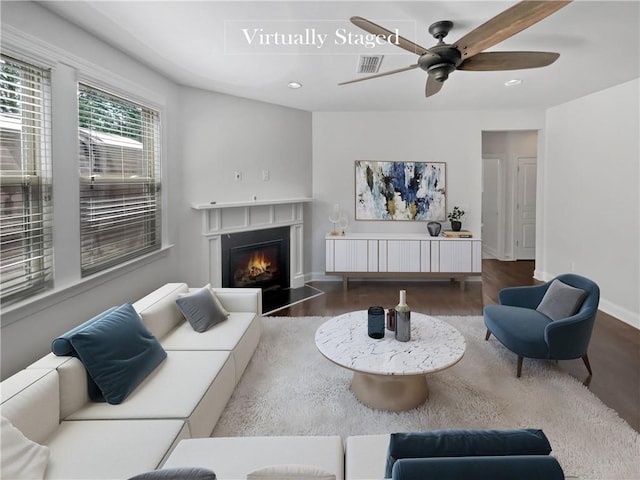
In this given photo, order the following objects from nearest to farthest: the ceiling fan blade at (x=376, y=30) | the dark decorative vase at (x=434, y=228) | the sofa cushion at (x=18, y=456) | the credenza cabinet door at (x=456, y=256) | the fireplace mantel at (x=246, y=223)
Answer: the sofa cushion at (x=18, y=456), the ceiling fan blade at (x=376, y=30), the fireplace mantel at (x=246, y=223), the credenza cabinet door at (x=456, y=256), the dark decorative vase at (x=434, y=228)

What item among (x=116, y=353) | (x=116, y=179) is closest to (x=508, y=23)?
(x=116, y=353)

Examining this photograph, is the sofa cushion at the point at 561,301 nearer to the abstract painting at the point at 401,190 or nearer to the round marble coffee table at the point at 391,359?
the round marble coffee table at the point at 391,359

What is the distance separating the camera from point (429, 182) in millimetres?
5461

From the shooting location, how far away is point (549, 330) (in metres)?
2.53

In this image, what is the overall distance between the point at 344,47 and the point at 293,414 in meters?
2.73

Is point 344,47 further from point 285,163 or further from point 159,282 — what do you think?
point 159,282

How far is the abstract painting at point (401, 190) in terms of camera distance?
5457 mm

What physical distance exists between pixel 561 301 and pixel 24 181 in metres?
3.85

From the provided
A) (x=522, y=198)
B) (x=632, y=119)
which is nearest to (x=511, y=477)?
(x=632, y=119)

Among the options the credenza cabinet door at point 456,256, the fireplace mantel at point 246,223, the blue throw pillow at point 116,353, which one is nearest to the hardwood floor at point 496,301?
the credenza cabinet door at point 456,256

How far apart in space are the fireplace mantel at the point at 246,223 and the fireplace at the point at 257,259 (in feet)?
0.28

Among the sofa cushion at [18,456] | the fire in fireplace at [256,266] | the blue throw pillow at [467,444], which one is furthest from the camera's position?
the fire in fireplace at [256,266]

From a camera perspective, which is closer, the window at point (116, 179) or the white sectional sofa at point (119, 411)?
the white sectional sofa at point (119, 411)

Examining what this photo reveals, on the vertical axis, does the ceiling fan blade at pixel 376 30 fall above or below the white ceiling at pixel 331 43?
below
